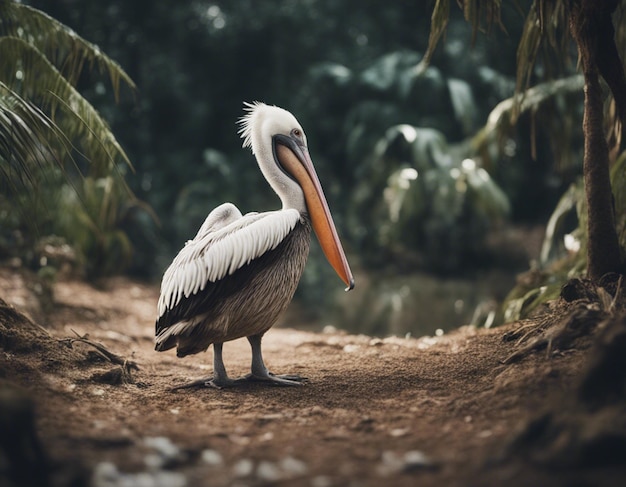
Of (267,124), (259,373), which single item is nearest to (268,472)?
(259,373)

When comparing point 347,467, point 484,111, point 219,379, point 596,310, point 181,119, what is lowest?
point 347,467

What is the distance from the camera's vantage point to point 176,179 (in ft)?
46.5

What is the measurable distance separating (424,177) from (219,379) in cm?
847

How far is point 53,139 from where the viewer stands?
19.2 ft

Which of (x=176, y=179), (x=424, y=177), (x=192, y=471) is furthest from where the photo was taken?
(x=176, y=179)

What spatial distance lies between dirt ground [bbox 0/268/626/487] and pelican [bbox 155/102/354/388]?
35 cm

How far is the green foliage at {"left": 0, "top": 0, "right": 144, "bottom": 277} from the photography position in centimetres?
378

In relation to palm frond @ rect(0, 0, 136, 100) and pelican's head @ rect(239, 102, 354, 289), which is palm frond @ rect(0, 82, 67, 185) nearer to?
pelican's head @ rect(239, 102, 354, 289)

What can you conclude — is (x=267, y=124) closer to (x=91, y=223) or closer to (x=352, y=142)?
(x=91, y=223)

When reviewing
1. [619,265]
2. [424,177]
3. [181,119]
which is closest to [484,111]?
[424,177]

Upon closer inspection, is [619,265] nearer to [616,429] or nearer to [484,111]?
[616,429]

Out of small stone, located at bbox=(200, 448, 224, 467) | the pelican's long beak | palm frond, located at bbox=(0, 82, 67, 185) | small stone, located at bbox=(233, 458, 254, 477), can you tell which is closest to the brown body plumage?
the pelican's long beak

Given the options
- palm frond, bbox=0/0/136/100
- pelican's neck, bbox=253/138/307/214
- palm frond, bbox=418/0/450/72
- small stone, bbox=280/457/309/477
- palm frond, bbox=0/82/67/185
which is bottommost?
small stone, bbox=280/457/309/477

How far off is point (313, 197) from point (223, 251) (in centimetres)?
85
